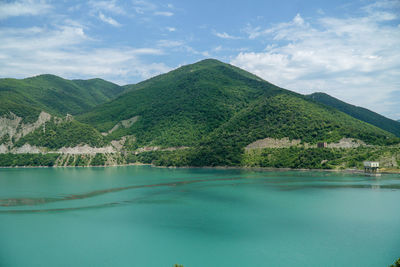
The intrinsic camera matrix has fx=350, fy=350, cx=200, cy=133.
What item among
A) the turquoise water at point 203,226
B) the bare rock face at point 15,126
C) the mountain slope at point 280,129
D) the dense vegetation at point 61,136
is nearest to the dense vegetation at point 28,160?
the dense vegetation at point 61,136

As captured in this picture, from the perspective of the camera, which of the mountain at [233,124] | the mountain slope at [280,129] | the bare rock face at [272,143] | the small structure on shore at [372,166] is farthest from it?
the mountain at [233,124]

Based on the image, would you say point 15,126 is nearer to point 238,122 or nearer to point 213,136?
point 213,136

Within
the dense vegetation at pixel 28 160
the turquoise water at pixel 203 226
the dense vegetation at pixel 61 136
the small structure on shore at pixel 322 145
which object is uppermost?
the dense vegetation at pixel 61 136

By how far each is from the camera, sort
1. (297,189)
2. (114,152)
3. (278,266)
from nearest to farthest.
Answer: (278,266) → (297,189) → (114,152)

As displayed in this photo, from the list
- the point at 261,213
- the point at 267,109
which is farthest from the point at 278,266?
the point at 267,109

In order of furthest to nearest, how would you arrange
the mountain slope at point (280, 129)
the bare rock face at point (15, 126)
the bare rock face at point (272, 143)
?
the bare rock face at point (15, 126) < the bare rock face at point (272, 143) < the mountain slope at point (280, 129)

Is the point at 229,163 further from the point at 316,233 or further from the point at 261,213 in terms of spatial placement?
the point at 316,233

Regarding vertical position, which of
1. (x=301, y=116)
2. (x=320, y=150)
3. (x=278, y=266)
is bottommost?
(x=278, y=266)

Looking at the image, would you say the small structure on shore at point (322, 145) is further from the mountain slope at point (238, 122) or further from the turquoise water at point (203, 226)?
the turquoise water at point (203, 226)
